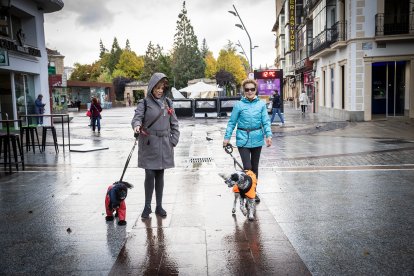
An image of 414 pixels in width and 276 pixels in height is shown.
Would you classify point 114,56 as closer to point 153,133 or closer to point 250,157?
point 250,157

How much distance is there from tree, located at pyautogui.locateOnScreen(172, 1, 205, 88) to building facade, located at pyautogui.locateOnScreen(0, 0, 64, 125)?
62.6 meters

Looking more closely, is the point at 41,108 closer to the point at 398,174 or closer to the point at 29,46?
the point at 29,46

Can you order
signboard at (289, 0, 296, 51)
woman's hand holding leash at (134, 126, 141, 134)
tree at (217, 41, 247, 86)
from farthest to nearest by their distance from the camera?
tree at (217, 41, 247, 86)
signboard at (289, 0, 296, 51)
woman's hand holding leash at (134, 126, 141, 134)

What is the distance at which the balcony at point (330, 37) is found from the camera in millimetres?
24062

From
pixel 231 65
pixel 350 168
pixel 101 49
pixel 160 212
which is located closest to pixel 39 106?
pixel 350 168

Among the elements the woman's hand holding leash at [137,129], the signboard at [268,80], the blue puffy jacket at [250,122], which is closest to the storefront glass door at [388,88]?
the signboard at [268,80]

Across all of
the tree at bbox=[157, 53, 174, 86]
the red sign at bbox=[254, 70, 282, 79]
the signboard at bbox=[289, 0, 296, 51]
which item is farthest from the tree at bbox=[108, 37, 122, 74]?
the red sign at bbox=[254, 70, 282, 79]

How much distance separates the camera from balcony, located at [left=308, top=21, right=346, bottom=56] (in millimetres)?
24062

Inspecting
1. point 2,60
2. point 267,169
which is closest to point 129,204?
point 267,169

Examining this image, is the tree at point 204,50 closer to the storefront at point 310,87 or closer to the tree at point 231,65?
the tree at point 231,65

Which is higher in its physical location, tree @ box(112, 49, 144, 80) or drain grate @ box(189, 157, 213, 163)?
tree @ box(112, 49, 144, 80)

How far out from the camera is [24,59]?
60.1ft

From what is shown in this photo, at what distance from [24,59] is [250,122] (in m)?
15.4

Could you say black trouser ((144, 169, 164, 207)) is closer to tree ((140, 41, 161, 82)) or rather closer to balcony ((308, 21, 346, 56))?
balcony ((308, 21, 346, 56))
